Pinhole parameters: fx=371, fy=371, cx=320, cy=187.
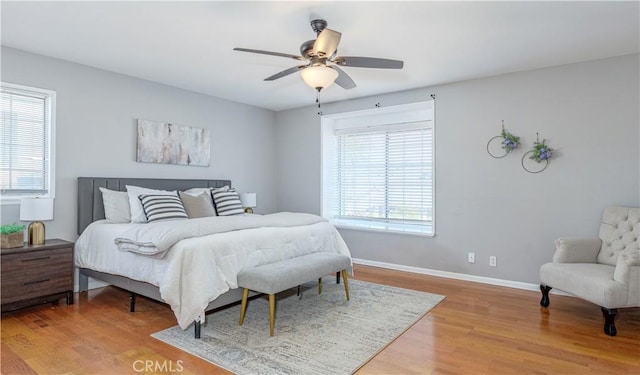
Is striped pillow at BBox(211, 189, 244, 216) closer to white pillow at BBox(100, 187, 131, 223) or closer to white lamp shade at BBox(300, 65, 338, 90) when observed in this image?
white pillow at BBox(100, 187, 131, 223)

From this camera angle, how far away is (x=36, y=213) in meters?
3.38

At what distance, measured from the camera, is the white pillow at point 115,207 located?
3926 millimetres

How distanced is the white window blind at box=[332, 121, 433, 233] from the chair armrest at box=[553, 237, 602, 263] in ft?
5.48

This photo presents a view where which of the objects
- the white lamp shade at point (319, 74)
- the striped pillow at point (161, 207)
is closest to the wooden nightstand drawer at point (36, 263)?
the striped pillow at point (161, 207)

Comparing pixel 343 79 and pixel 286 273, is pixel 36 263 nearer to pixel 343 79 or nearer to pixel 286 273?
pixel 286 273

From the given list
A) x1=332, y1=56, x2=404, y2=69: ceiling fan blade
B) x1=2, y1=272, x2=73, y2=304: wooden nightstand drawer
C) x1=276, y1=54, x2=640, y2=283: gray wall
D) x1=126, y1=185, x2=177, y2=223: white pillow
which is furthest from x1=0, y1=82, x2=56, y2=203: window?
x1=276, y1=54, x2=640, y2=283: gray wall

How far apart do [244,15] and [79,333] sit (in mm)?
2756

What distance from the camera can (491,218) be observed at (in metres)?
4.38

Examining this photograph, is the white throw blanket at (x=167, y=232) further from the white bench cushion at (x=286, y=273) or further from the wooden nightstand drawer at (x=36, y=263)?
the wooden nightstand drawer at (x=36, y=263)

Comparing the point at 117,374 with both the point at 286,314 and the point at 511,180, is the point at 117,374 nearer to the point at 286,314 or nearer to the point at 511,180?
the point at 286,314

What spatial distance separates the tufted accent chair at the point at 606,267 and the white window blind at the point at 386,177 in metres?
1.72

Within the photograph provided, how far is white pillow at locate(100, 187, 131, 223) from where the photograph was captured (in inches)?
155

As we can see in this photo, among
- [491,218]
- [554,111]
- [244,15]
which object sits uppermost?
[244,15]

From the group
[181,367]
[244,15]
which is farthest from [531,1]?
[181,367]
